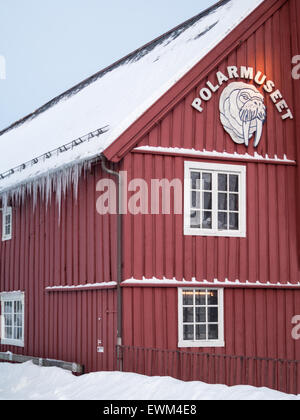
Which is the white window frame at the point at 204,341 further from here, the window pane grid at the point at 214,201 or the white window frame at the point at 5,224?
the white window frame at the point at 5,224

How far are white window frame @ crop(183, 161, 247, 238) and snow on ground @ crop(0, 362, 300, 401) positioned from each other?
390 cm

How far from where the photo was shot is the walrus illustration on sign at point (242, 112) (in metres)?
19.0

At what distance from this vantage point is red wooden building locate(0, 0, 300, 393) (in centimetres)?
1758

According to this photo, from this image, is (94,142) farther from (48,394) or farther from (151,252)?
(48,394)

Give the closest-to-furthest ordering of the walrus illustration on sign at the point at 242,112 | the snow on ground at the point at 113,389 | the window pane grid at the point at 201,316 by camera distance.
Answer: the snow on ground at the point at 113,389 → the window pane grid at the point at 201,316 → the walrus illustration on sign at the point at 242,112

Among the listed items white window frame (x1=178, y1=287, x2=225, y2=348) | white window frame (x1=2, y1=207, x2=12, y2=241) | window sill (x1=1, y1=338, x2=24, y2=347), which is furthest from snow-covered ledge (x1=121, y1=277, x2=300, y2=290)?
white window frame (x1=2, y1=207, x2=12, y2=241)

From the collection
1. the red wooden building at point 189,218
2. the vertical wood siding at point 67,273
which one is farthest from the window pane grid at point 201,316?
the vertical wood siding at point 67,273

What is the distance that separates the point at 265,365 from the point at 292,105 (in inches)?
245

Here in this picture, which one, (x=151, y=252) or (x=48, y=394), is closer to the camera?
(x=48, y=394)

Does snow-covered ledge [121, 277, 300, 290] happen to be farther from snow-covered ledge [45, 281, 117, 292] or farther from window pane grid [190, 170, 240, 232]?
window pane grid [190, 170, 240, 232]

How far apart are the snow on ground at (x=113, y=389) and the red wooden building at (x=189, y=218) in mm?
1144
